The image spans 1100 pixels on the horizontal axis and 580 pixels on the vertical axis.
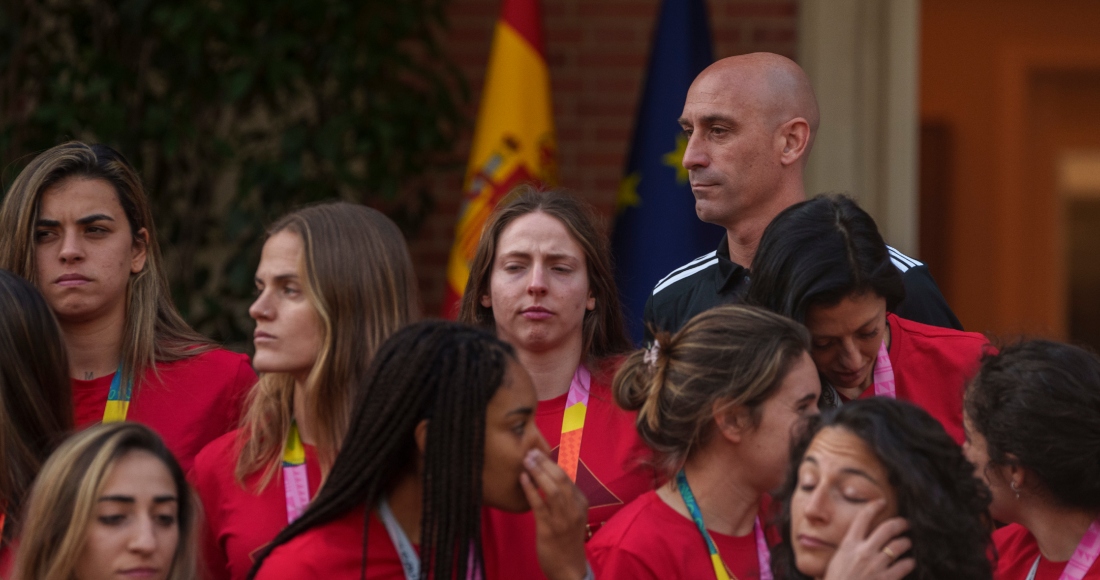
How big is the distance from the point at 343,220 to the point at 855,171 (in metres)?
3.61

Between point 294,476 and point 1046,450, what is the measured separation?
5.11 feet

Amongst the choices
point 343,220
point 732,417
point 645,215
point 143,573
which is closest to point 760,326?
point 732,417

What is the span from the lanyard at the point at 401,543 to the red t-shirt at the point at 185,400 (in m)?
0.91

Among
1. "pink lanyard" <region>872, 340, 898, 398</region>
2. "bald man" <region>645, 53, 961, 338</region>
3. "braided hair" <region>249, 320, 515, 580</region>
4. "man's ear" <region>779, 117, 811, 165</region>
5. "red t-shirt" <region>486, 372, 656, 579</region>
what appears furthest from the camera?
"man's ear" <region>779, 117, 811, 165</region>

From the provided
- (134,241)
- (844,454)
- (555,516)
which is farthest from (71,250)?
(844,454)

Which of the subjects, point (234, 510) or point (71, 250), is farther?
point (71, 250)

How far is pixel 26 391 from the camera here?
296cm

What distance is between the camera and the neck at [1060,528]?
2.80 m

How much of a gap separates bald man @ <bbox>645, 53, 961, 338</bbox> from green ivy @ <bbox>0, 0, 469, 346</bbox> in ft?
5.72

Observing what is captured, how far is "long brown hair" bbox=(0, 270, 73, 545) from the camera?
2.91 m

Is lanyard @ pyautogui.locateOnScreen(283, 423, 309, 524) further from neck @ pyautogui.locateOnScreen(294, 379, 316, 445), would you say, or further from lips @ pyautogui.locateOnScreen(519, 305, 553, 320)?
lips @ pyautogui.locateOnScreen(519, 305, 553, 320)

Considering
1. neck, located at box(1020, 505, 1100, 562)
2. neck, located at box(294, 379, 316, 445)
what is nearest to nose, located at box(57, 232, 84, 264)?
neck, located at box(294, 379, 316, 445)

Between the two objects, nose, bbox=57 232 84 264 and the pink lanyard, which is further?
nose, bbox=57 232 84 264

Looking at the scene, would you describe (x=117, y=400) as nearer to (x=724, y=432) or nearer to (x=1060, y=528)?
(x=724, y=432)
